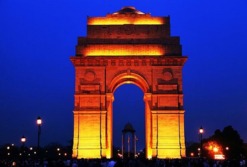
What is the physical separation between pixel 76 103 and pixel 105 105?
298cm

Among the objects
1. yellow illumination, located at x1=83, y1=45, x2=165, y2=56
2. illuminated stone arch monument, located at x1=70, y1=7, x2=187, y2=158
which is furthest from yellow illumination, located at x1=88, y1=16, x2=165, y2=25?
yellow illumination, located at x1=83, y1=45, x2=165, y2=56

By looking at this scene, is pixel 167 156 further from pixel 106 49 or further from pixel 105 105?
pixel 106 49

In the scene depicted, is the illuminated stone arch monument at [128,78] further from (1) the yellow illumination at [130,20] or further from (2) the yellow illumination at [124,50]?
(1) the yellow illumination at [130,20]

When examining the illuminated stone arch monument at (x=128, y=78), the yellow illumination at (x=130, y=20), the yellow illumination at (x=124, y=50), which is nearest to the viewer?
the illuminated stone arch monument at (x=128, y=78)

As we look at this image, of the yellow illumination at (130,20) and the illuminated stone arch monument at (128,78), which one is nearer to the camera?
the illuminated stone arch monument at (128,78)

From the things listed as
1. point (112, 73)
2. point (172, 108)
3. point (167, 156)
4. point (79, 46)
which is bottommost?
point (167, 156)

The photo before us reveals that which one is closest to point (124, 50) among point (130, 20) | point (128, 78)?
point (128, 78)

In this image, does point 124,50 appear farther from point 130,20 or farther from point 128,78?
point 130,20

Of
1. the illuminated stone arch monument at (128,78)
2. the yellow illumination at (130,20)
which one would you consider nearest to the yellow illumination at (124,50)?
the illuminated stone arch monument at (128,78)

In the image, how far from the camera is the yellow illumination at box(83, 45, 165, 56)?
155 feet

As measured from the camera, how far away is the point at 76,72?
46438 mm

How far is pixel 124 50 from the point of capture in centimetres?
4722

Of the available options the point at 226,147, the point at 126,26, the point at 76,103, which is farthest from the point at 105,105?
the point at 226,147

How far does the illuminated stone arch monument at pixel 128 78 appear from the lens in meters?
45.3
